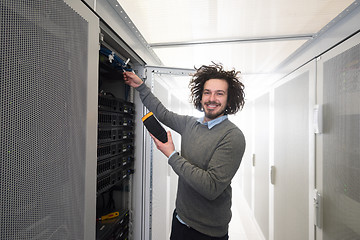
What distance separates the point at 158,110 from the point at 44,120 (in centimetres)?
77

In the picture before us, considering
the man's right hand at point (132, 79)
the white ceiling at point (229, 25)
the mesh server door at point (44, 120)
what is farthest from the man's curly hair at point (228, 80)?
the mesh server door at point (44, 120)

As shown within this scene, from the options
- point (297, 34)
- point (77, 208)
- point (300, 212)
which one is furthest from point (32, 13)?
point (300, 212)

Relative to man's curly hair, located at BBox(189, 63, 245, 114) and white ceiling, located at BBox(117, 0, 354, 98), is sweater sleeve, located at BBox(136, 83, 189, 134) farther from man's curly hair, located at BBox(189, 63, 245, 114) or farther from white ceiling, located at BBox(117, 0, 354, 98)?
white ceiling, located at BBox(117, 0, 354, 98)

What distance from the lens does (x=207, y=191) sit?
826 millimetres

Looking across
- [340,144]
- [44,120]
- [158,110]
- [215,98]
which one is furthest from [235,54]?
[44,120]

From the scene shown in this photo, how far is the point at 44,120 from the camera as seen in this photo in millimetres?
442

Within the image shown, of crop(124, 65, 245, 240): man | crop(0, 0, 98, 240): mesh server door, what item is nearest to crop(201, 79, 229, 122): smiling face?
crop(124, 65, 245, 240): man

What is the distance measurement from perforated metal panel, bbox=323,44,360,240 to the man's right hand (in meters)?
1.24

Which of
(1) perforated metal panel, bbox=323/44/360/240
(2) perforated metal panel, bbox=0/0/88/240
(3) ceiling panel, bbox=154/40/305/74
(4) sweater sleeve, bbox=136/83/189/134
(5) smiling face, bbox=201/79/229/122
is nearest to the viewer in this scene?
(2) perforated metal panel, bbox=0/0/88/240

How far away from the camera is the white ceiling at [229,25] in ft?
2.92

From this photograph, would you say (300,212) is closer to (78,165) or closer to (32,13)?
(78,165)

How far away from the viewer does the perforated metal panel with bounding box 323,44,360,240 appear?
0.83 metres

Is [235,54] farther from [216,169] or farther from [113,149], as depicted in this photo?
[113,149]

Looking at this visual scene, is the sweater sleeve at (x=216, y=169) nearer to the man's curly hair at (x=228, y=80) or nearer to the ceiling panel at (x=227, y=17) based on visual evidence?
the man's curly hair at (x=228, y=80)
